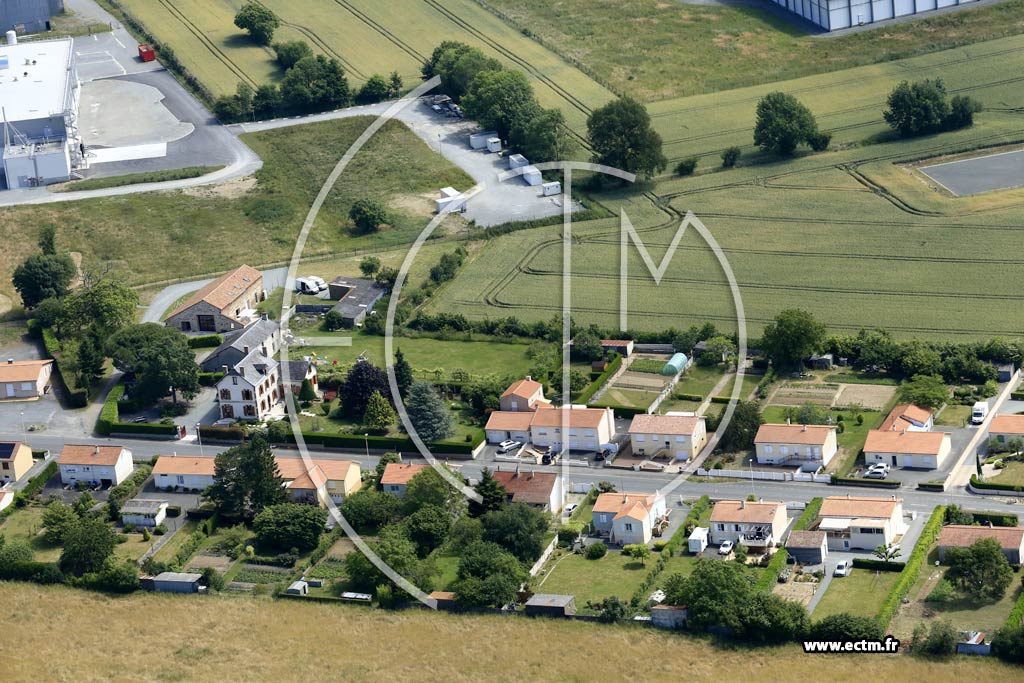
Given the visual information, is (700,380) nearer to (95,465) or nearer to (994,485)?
(994,485)

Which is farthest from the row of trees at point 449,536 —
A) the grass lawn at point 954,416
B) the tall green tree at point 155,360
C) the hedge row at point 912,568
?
the grass lawn at point 954,416

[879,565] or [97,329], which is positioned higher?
[879,565]

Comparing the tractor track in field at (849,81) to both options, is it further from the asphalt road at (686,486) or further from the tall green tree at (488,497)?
the tall green tree at (488,497)

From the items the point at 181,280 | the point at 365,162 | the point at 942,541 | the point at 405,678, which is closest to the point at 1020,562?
the point at 942,541

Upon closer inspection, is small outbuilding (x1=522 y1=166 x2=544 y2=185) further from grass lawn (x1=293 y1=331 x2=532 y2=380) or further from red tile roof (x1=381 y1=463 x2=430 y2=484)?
red tile roof (x1=381 y1=463 x2=430 y2=484)

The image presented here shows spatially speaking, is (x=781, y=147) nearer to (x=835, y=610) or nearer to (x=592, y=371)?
(x=592, y=371)

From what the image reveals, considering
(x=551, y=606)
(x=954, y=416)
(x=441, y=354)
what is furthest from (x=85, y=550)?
(x=954, y=416)
